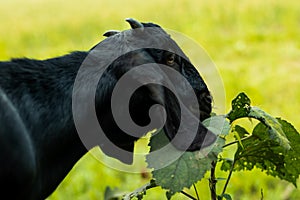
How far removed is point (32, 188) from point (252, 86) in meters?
3.98

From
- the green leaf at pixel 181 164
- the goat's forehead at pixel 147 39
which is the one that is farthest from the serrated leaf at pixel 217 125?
the goat's forehead at pixel 147 39

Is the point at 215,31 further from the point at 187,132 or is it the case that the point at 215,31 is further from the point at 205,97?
the point at 187,132

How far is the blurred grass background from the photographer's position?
5691 millimetres

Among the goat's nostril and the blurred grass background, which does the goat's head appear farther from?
the blurred grass background

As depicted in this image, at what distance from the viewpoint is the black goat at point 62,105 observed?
5.89 feet

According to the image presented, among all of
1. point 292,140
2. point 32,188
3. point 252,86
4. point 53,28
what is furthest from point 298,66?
point 32,188

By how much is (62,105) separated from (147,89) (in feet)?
0.82

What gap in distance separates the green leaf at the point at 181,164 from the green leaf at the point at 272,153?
169 millimetres

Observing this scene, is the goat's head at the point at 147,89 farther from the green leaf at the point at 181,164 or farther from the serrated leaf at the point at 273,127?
the serrated leaf at the point at 273,127

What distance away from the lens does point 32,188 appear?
183cm

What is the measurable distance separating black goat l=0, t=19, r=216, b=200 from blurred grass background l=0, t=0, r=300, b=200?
2.42 meters

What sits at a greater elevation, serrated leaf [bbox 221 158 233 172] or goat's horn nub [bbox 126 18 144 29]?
goat's horn nub [bbox 126 18 144 29]

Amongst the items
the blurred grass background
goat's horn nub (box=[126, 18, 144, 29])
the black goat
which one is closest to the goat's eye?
the black goat

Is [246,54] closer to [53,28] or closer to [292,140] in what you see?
[53,28]
